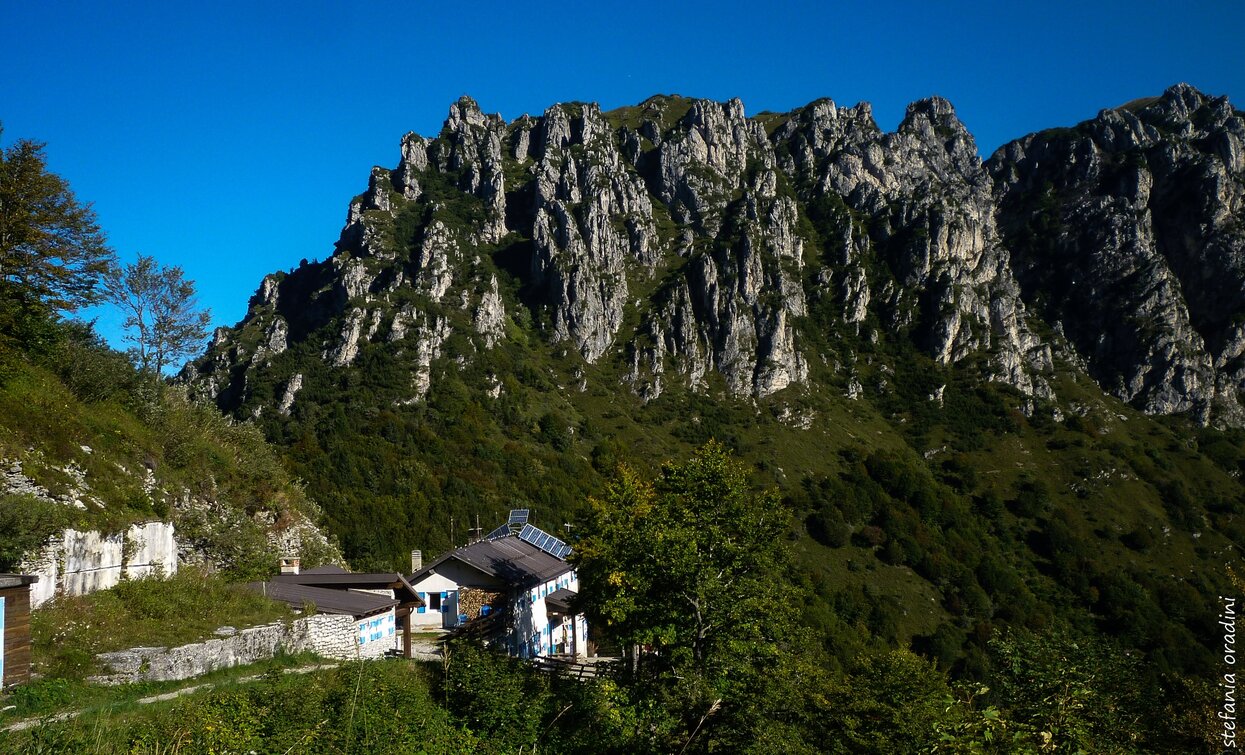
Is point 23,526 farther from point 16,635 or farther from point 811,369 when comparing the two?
point 811,369

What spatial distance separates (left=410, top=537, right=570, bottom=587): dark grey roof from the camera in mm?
32625

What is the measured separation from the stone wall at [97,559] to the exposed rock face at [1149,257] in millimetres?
179792

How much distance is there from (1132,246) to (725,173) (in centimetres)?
9840

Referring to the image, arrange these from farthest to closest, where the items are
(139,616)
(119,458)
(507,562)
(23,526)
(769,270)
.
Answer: (769,270) < (507,562) < (119,458) < (139,616) < (23,526)

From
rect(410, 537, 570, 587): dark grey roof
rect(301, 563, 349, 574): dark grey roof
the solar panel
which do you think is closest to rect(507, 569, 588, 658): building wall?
rect(410, 537, 570, 587): dark grey roof

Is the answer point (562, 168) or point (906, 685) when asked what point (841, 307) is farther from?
point (906, 685)

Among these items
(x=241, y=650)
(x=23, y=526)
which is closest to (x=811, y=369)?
(x=241, y=650)

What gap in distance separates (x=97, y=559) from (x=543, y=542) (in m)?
27.9

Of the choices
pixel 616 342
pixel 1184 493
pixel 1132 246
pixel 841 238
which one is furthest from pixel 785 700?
pixel 1132 246

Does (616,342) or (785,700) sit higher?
(616,342)

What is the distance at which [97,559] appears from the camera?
18.5 m

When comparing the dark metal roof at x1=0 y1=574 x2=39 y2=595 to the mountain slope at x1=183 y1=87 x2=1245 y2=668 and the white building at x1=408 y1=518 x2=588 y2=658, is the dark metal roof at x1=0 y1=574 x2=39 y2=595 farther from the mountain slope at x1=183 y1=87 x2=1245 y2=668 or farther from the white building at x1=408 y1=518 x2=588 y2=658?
the mountain slope at x1=183 y1=87 x2=1245 y2=668

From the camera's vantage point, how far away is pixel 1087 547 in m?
104

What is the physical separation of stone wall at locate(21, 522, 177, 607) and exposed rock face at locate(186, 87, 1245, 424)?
378ft
